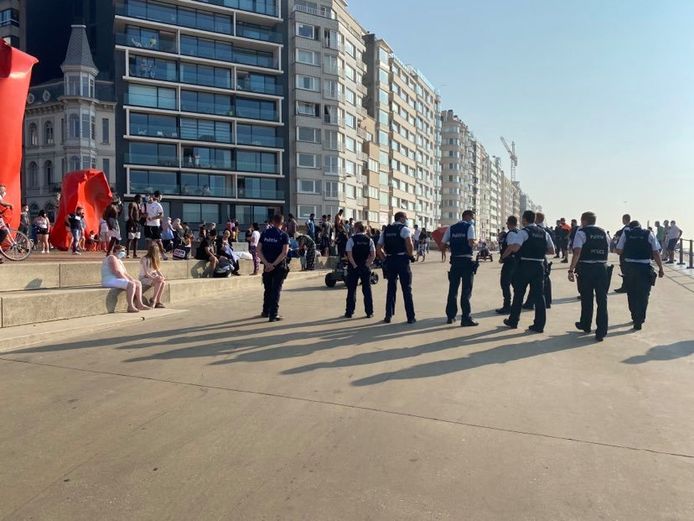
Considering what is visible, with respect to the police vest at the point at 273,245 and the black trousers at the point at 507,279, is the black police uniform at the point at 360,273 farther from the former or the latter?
the black trousers at the point at 507,279

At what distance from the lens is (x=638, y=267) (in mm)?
8461

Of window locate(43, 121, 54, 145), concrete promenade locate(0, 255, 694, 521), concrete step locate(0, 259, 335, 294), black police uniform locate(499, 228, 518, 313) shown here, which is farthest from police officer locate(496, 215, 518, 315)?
window locate(43, 121, 54, 145)

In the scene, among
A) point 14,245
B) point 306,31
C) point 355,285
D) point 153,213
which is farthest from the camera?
point 306,31

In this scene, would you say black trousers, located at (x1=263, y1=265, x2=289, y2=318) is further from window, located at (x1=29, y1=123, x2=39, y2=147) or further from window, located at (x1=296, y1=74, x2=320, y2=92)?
window, located at (x1=296, y1=74, x2=320, y2=92)

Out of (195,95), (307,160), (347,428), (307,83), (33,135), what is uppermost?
(307,83)

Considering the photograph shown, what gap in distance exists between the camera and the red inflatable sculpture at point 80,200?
1805 centimetres

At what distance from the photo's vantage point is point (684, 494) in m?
2.96

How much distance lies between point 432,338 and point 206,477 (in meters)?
4.64

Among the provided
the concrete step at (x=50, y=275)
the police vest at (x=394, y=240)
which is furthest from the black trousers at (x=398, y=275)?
the concrete step at (x=50, y=275)

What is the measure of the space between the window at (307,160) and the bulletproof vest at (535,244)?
49.6 meters

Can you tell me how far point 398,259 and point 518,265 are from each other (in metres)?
1.92

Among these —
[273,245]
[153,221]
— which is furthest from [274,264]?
[153,221]

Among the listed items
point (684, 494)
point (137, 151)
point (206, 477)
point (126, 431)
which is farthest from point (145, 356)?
point (137, 151)

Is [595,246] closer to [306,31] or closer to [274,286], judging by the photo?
[274,286]
